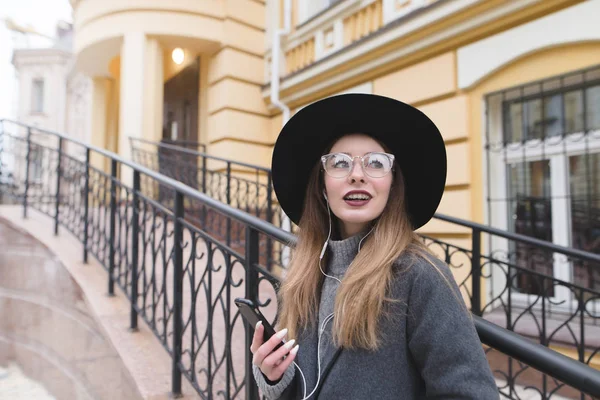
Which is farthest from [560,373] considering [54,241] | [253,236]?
[54,241]

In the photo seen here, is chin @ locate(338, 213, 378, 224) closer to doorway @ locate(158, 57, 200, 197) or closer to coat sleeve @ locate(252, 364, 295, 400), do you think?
coat sleeve @ locate(252, 364, 295, 400)

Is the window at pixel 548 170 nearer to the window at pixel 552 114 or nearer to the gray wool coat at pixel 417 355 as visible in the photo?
the window at pixel 552 114

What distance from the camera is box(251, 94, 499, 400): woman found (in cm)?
89

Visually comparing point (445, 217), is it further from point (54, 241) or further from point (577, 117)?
point (54, 241)

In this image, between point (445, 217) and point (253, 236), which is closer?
point (253, 236)

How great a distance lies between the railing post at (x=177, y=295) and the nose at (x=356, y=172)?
1.72 metres

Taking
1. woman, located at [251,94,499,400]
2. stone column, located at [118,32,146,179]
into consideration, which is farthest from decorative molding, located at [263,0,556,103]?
woman, located at [251,94,499,400]

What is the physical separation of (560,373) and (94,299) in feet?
10.9

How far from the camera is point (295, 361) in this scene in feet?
3.69

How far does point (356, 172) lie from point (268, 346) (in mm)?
483

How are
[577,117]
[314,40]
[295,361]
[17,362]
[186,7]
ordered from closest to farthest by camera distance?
1. [295,361]
2. [17,362]
3. [577,117]
4. [314,40]
5. [186,7]

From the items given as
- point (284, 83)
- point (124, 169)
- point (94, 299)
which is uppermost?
point (284, 83)

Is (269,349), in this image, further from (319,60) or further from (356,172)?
(319,60)

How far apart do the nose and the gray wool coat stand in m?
0.23
